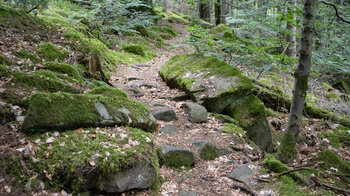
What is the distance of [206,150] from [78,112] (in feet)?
7.96

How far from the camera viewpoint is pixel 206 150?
450 cm

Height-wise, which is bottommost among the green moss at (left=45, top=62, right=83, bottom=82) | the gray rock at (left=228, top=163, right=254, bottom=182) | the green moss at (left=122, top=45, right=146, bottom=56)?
the gray rock at (left=228, top=163, right=254, bottom=182)

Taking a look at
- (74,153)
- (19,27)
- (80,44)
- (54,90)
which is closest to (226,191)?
(74,153)

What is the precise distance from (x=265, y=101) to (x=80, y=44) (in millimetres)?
5929

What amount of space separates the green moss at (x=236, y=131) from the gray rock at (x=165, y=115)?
1.19 meters

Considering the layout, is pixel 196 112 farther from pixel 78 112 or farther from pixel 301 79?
pixel 78 112

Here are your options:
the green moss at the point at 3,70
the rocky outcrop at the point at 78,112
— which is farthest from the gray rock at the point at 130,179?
the green moss at the point at 3,70

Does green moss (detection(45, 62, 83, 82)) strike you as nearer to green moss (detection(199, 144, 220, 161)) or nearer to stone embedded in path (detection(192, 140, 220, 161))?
stone embedded in path (detection(192, 140, 220, 161))

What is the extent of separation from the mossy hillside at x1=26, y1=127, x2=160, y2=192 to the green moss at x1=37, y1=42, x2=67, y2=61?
310 centimetres

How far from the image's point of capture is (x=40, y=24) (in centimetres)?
664

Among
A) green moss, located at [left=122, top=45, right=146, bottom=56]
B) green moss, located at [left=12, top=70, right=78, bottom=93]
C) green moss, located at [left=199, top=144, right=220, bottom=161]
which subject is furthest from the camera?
green moss, located at [left=122, top=45, right=146, bottom=56]

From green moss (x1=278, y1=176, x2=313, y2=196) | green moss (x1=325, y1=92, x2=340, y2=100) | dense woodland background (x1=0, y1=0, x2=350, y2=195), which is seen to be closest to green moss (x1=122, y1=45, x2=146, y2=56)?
dense woodland background (x1=0, y1=0, x2=350, y2=195)

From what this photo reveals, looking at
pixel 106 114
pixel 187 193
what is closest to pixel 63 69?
pixel 106 114

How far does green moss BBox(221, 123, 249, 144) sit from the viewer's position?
17.1 ft
